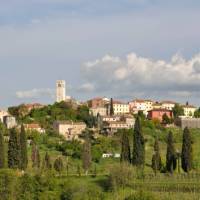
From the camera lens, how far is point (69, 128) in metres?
87.7

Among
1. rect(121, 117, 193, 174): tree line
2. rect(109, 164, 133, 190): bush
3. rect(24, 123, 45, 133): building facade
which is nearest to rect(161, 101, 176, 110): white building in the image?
rect(24, 123, 45, 133): building facade

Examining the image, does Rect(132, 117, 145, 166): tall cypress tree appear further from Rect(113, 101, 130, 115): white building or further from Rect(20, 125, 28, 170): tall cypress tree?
Rect(113, 101, 130, 115): white building

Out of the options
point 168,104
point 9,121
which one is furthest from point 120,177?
point 168,104

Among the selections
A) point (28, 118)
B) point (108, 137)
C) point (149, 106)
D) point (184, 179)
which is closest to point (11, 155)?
point (184, 179)

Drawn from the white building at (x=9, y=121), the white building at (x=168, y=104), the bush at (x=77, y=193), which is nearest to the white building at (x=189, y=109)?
the white building at (x=168, y=104)

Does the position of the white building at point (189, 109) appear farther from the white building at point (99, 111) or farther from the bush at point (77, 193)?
the bush at point (77, 193)

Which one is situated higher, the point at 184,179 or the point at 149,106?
the point at 149,106

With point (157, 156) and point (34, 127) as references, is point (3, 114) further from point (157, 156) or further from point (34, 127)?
point (157, 156)

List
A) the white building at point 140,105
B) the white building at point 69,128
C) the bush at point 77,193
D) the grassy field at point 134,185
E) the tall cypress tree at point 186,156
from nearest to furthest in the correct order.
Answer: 1. the bush at point 77,193
2. the grassy field at point 134,185
3. the tall cypress tree at point 186,156
4. the white building at point 69,128
5. the white building at point 140,105

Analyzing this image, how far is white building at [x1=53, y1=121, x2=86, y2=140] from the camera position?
8662 centimetres

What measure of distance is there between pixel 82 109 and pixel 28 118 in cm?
872

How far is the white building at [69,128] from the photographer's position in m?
86.6

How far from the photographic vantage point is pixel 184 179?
1993 inches

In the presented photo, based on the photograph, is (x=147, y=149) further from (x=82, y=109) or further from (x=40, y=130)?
(x=82, y=109)
